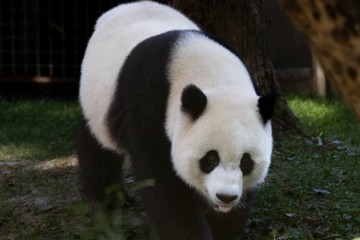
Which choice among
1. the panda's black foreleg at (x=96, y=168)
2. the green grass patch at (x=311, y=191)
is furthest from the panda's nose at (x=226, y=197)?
the panda's black foreleg at (x=96, y=168)

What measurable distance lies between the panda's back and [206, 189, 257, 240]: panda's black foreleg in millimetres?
844

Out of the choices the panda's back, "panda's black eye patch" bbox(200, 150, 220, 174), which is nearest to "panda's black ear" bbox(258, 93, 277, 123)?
"panda's black eye patch" bbox(200, 150, 220, 174)

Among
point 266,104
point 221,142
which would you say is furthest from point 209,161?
point 266,104

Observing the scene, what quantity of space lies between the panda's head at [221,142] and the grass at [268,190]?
1.75 feet

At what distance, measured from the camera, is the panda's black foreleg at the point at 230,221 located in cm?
511

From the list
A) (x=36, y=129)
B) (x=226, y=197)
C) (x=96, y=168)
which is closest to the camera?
(x=226, y=197)

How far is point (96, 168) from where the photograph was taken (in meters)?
6.02

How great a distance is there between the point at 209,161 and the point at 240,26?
9.70 ft

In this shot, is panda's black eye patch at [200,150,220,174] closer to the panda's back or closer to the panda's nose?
the panda's nose

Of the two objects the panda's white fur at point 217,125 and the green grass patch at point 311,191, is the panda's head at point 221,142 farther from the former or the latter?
the green grass patch at point 311,191

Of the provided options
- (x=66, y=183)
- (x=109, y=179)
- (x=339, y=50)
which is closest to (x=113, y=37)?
(x=109, y=179)

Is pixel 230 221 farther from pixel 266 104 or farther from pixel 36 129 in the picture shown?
pixel 36 129

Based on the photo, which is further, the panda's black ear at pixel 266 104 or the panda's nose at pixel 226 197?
the panda's black ear at pixel 266 104

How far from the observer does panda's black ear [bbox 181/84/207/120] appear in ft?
14.8
